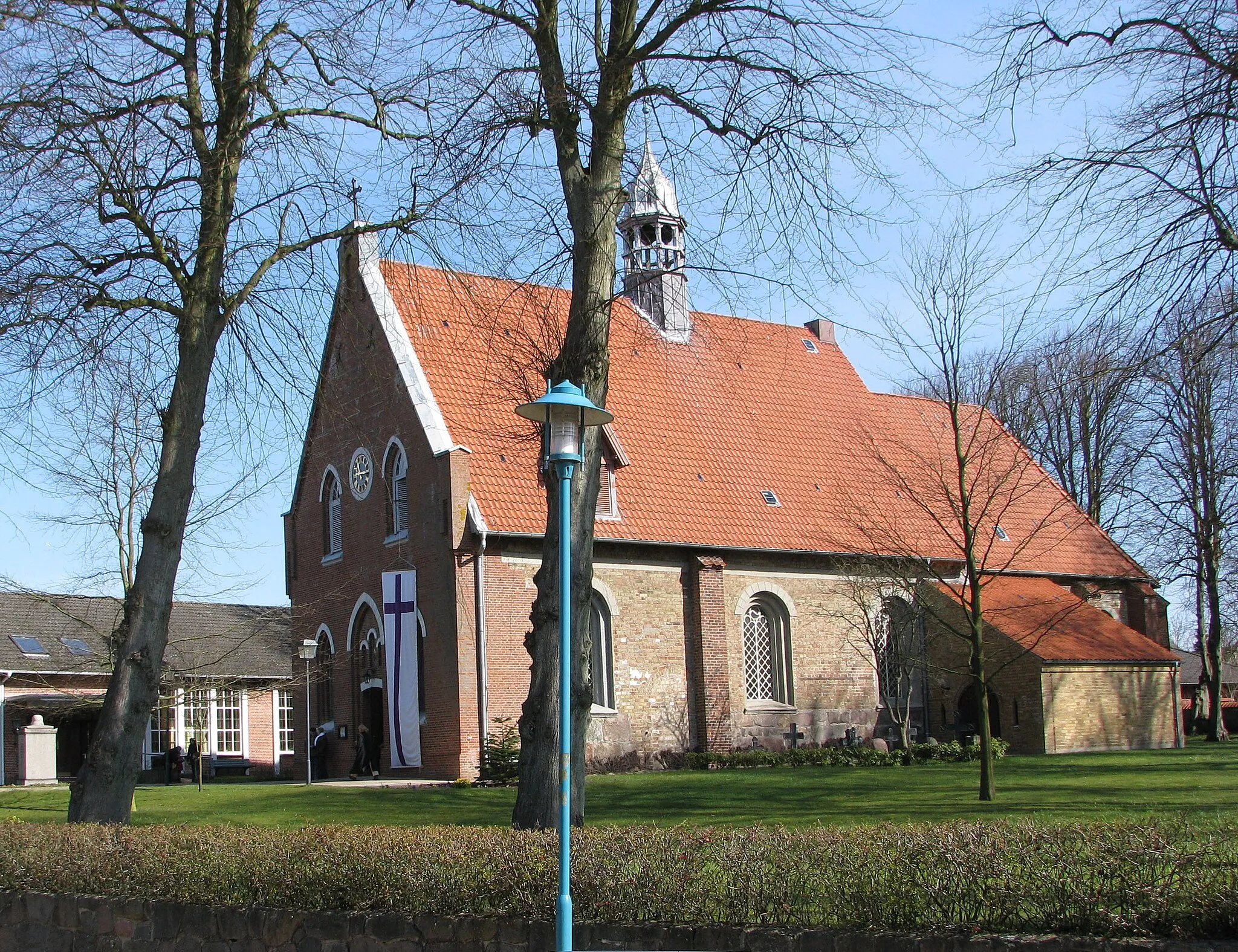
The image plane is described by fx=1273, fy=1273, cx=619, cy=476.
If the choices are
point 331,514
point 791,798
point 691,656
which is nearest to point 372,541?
point 331,514

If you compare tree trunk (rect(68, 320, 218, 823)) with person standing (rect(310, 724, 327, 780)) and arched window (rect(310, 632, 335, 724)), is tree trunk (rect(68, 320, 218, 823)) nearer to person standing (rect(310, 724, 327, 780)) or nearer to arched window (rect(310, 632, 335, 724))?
person standing (rect(310, 724, 327, 780))

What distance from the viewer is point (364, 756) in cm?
2923

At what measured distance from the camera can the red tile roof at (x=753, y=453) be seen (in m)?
27.9

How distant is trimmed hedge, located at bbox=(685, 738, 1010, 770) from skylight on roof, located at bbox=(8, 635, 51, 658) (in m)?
21.4

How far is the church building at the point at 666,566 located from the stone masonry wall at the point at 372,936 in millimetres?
15148

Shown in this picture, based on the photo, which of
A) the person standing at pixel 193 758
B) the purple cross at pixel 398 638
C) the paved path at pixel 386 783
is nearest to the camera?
→ the paved path at pixel 386 783

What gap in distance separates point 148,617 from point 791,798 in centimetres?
981

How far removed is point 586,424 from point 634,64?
447cm

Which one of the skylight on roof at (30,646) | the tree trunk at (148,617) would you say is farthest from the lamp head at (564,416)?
the skylight on roof at (30,646)

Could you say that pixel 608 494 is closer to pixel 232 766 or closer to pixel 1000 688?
pixel 1000 688

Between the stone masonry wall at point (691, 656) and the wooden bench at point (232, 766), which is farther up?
the stone masonry wall at point (691, 656)

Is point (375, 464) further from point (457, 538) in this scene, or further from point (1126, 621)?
point (1126, 621)

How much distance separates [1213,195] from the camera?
10414 millimetres

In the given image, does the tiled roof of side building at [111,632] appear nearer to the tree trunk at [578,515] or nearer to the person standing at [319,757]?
the person standing at [319,757]
